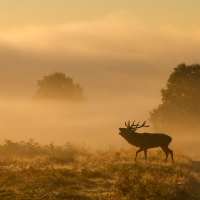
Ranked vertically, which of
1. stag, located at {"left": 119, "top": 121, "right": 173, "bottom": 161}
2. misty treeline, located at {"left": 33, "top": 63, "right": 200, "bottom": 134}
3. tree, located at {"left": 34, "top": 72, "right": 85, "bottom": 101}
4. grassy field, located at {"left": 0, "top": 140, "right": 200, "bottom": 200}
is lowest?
grassy field, located at {"left": 0, "top": 140, "right": 200, "bottom": 200}

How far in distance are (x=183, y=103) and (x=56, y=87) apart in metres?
30.5

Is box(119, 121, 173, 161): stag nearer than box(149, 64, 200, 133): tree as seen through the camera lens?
Yes

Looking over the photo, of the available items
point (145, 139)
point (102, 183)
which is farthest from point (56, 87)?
point (102, 183)

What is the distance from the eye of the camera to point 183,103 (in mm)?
59438

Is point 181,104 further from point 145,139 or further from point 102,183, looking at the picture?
point 102,183

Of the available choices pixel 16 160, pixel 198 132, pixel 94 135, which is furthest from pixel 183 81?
pixel 16 160

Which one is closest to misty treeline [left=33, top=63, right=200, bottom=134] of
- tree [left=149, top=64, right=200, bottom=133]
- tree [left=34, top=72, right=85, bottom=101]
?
tree [left=149, top=64, right=200, bottom=133]

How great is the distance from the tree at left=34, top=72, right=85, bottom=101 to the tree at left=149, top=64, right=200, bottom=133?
2784cm

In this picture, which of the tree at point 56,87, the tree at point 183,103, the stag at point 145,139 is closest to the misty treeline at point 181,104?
the tree at point 183,103

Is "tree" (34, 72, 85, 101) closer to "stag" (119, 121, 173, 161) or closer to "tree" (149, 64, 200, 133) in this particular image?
"tree" (149, 64, 200, 133)

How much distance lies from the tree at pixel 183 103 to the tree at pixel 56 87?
27845 millimetres

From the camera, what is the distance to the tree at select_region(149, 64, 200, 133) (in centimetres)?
5875

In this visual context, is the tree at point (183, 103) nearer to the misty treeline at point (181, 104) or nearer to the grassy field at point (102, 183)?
the misty treeline at point (181, 104)

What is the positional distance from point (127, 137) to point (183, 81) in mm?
35470
